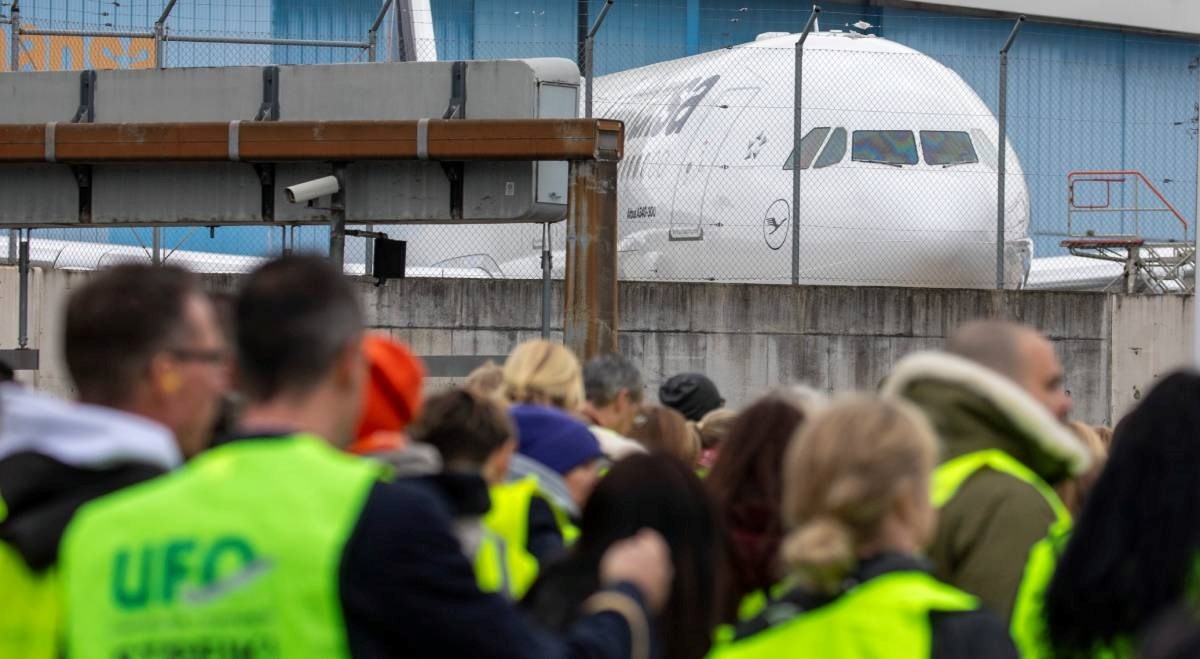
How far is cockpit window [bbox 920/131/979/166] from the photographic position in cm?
1645

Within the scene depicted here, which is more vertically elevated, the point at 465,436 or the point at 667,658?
the point at 465,436

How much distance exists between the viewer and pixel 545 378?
5.11 metres

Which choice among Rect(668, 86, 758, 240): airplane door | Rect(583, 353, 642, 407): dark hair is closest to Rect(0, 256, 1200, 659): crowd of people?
Rect(583, 353, 642, 407): dark hair

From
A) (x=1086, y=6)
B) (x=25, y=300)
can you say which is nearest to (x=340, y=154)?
(x=25, y=300)

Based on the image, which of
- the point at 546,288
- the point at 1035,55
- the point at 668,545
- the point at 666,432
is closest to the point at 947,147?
the point at 546,288

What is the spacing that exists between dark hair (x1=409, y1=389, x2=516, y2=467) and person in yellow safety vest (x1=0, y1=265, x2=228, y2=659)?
3.29ft

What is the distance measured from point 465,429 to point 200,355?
1070 millimetres

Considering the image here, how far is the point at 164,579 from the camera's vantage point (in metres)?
2.31

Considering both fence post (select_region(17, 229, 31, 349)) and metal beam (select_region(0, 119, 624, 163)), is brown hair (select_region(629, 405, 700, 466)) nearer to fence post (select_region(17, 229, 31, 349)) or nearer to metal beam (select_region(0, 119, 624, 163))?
metal beam (select_region(0, 119, 624, 163))

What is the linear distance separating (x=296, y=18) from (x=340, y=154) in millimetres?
19050

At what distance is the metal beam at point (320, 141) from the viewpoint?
9812 millimetres

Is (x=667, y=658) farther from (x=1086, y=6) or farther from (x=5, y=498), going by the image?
(x=1086, y=6)

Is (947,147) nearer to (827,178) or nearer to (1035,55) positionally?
(827,178)

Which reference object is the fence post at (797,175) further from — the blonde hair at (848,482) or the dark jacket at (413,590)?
the dark jacket at (413,590)
